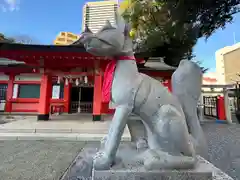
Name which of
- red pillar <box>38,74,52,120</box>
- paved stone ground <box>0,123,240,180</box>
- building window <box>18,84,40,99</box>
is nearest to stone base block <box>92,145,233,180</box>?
paved stone ground <box>0,123,240,180</box>

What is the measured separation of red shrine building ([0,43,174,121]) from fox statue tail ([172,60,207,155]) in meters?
4.46

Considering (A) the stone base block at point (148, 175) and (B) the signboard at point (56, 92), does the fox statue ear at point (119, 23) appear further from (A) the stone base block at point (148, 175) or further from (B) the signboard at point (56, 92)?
(B) the signboard at point (56, 92)

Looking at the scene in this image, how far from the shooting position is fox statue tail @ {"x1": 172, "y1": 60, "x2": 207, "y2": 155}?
1234 mm

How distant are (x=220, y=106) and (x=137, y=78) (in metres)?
9.85

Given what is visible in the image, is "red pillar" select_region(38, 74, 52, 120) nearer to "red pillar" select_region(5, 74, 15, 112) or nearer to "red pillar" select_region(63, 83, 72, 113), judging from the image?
"red pillar" select_region(63, 83, 72, 113)

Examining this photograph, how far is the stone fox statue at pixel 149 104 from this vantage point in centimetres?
106

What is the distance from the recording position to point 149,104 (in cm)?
112

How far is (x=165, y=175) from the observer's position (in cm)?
103

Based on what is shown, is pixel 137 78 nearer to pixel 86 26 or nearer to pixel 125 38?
pixel 125 38

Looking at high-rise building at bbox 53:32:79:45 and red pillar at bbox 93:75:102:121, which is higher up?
high-rise building at bbox 53:32:79:45

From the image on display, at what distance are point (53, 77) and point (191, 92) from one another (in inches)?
340

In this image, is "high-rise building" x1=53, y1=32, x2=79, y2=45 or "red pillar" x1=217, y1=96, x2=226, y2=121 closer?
"red pillar" x1=217, y1=96, x2=226, y2=121

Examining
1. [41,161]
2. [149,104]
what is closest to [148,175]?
[149,104]

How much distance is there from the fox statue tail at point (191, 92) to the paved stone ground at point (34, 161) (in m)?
1.64
